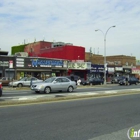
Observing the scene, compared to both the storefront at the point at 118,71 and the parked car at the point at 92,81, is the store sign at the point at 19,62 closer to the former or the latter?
the parked car at the point at 92,81

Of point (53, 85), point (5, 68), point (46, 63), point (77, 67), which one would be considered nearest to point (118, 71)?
point (77, 67)

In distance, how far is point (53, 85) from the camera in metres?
20.1

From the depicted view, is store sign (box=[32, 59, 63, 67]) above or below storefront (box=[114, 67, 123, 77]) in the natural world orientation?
above

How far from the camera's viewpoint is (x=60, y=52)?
52969 millimetres

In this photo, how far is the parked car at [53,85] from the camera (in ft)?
63.8

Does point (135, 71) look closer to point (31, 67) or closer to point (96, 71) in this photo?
point (96, 71)

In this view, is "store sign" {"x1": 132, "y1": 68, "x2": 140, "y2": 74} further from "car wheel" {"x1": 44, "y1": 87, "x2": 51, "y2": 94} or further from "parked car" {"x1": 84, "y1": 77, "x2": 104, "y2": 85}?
"car wheel" {"x1": 44, "y1": 87, "x2": 51, "y2": 94}

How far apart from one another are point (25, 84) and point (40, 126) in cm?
2427

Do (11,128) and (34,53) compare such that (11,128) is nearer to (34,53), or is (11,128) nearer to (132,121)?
(132,121)

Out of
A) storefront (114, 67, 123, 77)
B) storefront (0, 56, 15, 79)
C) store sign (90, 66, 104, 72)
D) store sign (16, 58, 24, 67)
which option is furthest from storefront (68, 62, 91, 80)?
storefront (0, 56, 15, 79)

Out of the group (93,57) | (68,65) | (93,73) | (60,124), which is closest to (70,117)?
(60,124)

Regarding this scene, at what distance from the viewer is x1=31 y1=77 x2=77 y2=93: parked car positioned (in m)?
19.4

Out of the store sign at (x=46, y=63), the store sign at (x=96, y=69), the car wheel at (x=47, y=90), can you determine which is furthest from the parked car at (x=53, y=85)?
the store sign at (x=96, y=69)

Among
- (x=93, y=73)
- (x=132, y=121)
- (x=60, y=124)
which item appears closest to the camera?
(x=60, y=124)
